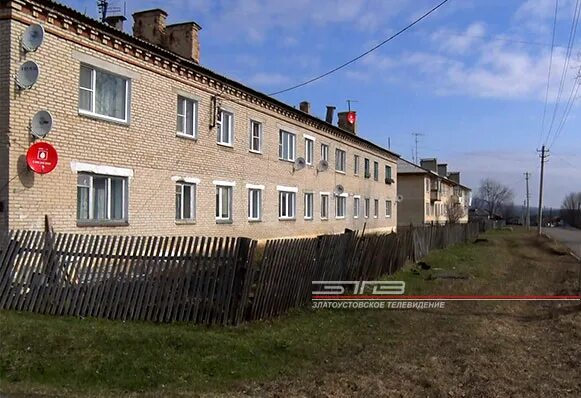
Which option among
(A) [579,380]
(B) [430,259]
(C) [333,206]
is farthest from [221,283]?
(C) [333,206]

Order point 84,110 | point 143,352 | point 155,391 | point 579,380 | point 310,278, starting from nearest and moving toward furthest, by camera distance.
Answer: point 155,391 < point 579,380 < point 143,352 < point 310,278 < point 84,110

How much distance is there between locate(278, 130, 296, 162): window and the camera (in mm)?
23672

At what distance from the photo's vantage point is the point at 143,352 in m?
6.24

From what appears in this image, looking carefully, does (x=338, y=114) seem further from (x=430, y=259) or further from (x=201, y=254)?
(x=201, y=254)

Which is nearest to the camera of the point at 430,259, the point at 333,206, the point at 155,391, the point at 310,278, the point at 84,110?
the point at 155,391

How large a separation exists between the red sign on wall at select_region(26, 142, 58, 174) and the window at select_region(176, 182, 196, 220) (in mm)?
5140

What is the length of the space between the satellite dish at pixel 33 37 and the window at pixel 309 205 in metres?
17.1

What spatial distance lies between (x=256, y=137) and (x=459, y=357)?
1590 centimetres

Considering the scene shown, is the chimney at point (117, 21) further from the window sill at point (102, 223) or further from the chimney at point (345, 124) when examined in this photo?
the chimney at point (345, 124)

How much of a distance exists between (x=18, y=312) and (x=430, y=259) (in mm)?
17328

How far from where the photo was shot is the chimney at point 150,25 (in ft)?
59.8

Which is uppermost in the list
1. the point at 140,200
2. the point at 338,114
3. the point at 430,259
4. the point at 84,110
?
the point at 338,114

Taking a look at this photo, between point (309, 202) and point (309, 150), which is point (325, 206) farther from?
point (309, 150)

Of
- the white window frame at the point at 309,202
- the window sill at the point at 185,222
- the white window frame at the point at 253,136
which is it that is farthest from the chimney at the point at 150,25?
the white window frame at the point at 309,202
